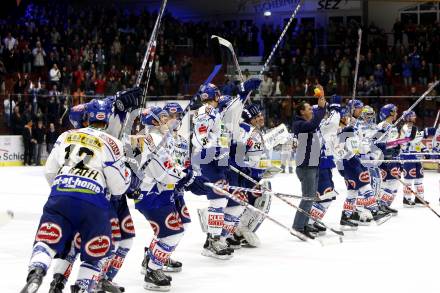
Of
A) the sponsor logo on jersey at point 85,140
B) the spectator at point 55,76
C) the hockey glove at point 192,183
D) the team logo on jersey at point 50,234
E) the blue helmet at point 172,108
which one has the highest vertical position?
the spectator at point 55,76

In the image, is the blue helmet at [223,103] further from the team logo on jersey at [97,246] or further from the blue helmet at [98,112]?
the team logo on jersey at [97,246]

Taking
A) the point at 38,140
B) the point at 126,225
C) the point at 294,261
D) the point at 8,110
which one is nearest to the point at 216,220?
the point at 294,261

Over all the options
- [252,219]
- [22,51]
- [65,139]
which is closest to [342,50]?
[22,51]

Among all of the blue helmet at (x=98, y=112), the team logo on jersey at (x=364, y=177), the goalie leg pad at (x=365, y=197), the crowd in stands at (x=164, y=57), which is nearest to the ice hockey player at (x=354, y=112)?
the team logo on jersey at (x=364, y=177)

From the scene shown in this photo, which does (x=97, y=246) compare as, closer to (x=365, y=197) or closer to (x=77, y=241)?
(x=77, y=241)

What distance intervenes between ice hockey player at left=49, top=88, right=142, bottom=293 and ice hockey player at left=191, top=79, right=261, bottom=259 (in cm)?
176

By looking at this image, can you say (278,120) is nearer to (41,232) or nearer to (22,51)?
(22,51)

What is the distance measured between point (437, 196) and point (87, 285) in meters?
9.73

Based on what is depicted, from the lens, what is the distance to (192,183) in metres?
7.04

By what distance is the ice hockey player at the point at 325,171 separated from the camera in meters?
9.34

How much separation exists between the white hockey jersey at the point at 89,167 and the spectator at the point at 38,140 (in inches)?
589

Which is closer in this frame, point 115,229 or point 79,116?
point 79,116

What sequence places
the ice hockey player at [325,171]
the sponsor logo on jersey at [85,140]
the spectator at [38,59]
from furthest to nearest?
the spectator at [38,59] < the ice hockey player at [325,171] < the sponsor logo on jersey at [85,140]

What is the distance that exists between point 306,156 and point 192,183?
8.02 feet
